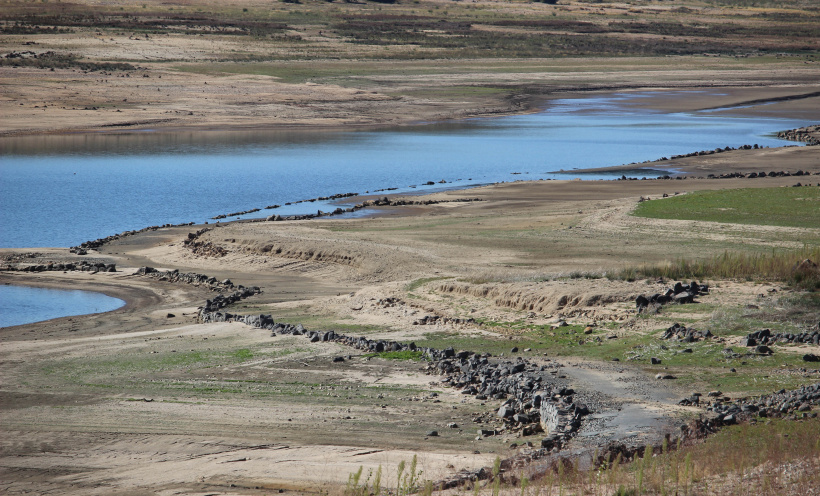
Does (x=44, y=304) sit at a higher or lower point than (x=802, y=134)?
lower

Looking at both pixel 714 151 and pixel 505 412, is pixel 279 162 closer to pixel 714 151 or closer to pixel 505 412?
pixel 714 151

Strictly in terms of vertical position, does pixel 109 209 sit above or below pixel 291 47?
below

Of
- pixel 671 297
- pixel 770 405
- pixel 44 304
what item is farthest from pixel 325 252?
pixel 770 405

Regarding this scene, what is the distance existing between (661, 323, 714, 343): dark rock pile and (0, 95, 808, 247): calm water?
21399 mm

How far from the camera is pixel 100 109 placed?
58312 mm

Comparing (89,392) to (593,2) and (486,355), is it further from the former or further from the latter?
(593,2)

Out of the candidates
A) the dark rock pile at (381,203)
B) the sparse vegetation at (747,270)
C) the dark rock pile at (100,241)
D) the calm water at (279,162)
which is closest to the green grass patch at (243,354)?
the sparse vegetation at (747,270)

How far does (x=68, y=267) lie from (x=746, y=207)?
2025 centimetres

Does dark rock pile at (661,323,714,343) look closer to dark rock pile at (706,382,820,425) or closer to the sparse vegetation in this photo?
the sparse vegetation

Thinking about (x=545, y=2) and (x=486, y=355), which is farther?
(x=545, y=2)

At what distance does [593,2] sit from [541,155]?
121572 mm

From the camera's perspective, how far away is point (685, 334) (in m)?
15.1

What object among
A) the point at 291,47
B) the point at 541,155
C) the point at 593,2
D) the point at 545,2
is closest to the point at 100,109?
the point at 541,155

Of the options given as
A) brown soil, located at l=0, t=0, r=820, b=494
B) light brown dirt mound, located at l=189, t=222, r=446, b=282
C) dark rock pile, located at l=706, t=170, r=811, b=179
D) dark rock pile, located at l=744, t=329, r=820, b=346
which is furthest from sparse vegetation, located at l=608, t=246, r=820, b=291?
dark rock pile, located at l=706, t=170, r=811, b=179
